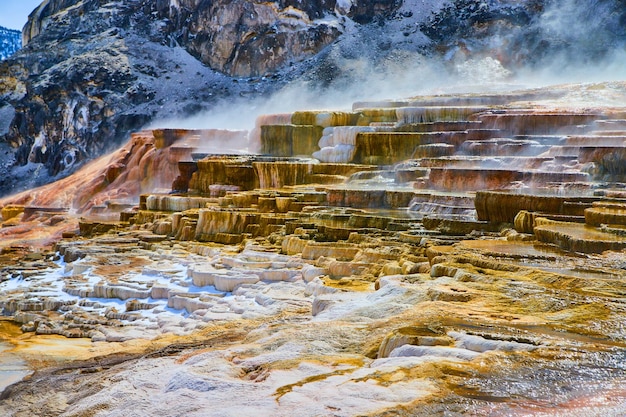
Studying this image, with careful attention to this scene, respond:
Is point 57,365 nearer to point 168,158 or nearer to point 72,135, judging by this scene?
point 168,158

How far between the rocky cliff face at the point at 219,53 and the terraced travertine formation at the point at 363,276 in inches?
437

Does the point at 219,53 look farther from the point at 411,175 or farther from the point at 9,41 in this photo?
the point at 9,41

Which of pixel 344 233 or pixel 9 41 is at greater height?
pixel 9 41

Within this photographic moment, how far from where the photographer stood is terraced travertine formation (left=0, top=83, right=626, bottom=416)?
152 inches

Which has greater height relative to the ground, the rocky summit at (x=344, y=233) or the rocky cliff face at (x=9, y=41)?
the rocky cliff face at (x=9, y=41)

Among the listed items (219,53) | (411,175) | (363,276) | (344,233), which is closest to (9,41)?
(219,53)

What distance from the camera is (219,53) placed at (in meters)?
34.2

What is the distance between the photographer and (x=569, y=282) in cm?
570

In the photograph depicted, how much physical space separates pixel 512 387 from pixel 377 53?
95.2 ft

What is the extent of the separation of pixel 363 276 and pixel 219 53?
2779cm

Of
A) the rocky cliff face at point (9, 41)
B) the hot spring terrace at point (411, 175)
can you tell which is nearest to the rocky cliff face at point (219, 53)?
the hot spring terrace at point (411, 175)

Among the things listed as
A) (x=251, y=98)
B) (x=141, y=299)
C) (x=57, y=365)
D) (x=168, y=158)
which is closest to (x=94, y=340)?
(x=57, y=365)

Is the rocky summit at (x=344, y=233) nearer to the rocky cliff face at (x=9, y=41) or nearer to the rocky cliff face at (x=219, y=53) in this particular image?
the rocky cliff face at (x=219, y=53)

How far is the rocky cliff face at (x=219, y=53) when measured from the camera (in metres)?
30.5
